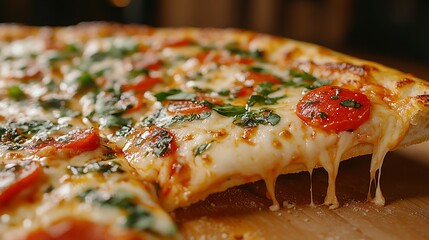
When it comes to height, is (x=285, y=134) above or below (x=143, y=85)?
above

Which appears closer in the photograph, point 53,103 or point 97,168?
point 97,168

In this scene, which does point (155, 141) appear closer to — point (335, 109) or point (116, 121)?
point (116, 121)

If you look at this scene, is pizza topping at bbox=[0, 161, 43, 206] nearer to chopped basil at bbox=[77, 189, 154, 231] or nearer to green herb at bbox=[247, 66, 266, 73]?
chopped basil at bbox=[77, 189, 154, 231]

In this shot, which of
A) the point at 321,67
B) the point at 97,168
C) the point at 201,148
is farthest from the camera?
the point at 321,67

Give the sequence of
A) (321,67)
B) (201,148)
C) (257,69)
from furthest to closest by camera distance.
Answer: (257,69) < (321,67) < (201,148)

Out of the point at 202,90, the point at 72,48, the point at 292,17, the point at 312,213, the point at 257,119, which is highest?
the point at 257,119

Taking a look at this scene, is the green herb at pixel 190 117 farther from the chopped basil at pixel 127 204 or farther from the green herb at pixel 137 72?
the green herb at pixel 137 72

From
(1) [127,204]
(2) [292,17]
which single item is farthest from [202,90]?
(2) [292,17]

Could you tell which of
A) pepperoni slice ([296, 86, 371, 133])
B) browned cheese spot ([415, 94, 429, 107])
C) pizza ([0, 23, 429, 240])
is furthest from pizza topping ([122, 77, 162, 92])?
browned cheese spot ([415, 94, 429, 107])
